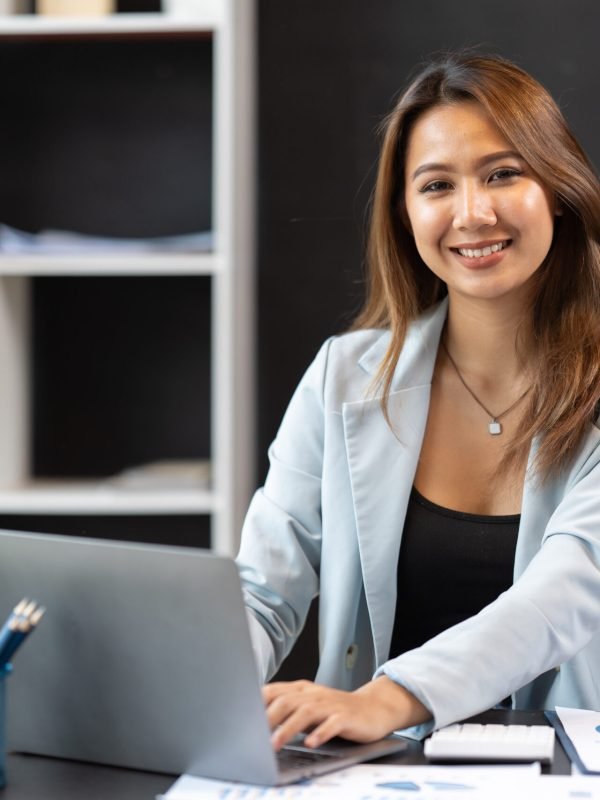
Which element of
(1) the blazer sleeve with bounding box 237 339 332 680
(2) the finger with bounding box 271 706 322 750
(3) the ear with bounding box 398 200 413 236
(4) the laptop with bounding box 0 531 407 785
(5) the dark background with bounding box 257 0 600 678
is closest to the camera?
(4) the laptop with bounding box 0 531 407 785

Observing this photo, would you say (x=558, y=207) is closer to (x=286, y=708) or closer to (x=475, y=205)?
(x=475, y=205)

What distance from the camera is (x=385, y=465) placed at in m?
1.86

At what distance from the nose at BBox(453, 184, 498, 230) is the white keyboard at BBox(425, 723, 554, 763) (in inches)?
33.0

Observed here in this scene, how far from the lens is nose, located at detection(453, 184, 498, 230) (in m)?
1.81

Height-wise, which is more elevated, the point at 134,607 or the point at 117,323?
the point at 117,323

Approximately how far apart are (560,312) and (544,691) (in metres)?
0.59

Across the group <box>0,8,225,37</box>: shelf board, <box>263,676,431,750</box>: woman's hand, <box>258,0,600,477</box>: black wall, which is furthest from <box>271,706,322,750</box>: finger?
<box>0,8,225,37</box>: shelf board

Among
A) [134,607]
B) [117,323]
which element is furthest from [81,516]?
[134,607]

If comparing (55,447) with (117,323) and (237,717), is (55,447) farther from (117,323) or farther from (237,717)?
(237,717)

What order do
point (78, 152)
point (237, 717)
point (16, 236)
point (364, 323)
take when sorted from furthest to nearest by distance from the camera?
point (78, 152)
point (16, 236)
point (364, 323)
point (237, 717)

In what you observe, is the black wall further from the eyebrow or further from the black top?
the black top

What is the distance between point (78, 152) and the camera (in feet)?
9.80

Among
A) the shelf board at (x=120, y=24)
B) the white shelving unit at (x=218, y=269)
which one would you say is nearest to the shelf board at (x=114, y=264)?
the white shelving unit at (x=218, y=269)

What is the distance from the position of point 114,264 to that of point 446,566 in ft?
3.90
